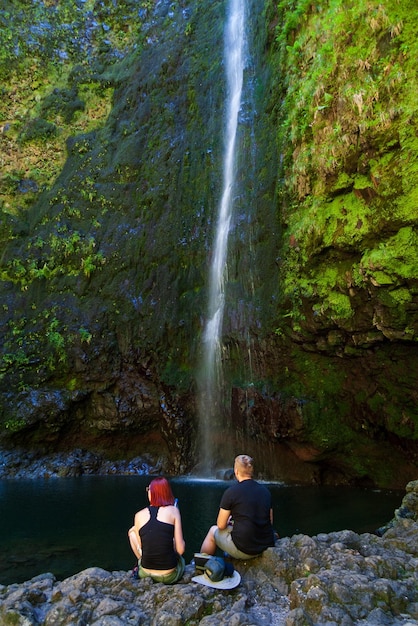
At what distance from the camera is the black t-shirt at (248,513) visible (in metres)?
4.31

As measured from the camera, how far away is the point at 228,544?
14.8 feet

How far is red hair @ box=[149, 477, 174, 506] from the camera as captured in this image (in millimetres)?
4133

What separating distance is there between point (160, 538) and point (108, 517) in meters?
6.25

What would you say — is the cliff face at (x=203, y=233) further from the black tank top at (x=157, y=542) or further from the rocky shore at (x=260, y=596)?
the black tank top at (x=157, y=542)

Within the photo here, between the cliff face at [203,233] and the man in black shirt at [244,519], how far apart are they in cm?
715

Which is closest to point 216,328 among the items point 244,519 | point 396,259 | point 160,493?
point 396,259

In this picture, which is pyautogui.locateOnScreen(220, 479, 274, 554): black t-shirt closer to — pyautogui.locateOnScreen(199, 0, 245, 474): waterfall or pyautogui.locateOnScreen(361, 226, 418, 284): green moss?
pyautogui.locateOnScreen(361, 226, 418, 284): green moss

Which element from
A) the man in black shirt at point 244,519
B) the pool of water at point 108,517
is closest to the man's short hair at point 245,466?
the man in black shirt at point 244,519

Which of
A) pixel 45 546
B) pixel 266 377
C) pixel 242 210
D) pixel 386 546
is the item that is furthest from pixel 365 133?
pixel 45 546

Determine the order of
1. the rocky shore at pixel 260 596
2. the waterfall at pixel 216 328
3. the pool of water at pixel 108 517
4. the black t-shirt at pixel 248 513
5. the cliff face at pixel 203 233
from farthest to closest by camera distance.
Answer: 1. the waterfall at pixel 216 328
2. the cliff face at pixel 203 233
3. the pool of water at pixel 108 517
4. the black t-shirt at pixel 248 513
5. the rocky shore at pixel 260 596

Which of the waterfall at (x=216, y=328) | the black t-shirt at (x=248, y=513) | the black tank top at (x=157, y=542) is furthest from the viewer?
the waterfall at (x=216, y=328)

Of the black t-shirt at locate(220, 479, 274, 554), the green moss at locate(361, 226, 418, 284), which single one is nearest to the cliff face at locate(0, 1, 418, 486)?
the green moss at locate(361, 226, 418, 284)

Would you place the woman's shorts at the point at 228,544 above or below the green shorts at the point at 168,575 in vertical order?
above

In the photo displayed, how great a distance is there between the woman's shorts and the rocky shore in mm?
118
